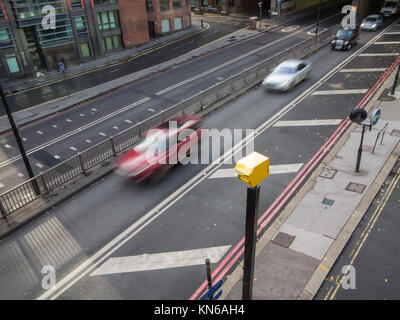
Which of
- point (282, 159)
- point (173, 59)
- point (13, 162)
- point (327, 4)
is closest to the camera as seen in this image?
point (282, 159)

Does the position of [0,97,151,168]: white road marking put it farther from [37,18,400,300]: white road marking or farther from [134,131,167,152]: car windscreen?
[37,18,400,300]: white road marking

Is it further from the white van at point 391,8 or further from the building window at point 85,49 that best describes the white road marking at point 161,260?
the white van at point 391,8

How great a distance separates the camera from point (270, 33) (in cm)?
4206

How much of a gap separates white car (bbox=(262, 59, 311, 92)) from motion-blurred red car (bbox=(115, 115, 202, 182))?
9.51 m

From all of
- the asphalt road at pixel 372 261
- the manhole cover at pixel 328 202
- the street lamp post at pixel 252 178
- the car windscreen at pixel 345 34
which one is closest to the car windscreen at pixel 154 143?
the manhole cover at pixel 328 202

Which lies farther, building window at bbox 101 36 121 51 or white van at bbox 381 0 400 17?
white van at bbox 381 0 400 17

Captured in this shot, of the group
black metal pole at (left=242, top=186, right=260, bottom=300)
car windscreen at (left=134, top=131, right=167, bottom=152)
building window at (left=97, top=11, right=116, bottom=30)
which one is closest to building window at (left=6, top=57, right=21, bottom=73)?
building window at (left=97, top=11, right=116, bottom=30)

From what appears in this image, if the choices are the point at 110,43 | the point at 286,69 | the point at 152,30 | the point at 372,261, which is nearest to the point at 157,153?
the point at 372,261

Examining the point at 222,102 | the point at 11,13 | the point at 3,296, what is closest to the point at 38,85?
the point at 11,13

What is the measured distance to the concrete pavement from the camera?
9.46 meters

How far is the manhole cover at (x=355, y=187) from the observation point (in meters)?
12.9

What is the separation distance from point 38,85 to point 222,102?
1867 cm

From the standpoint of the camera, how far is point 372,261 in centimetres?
991

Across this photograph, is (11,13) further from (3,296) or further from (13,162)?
(3,296)
